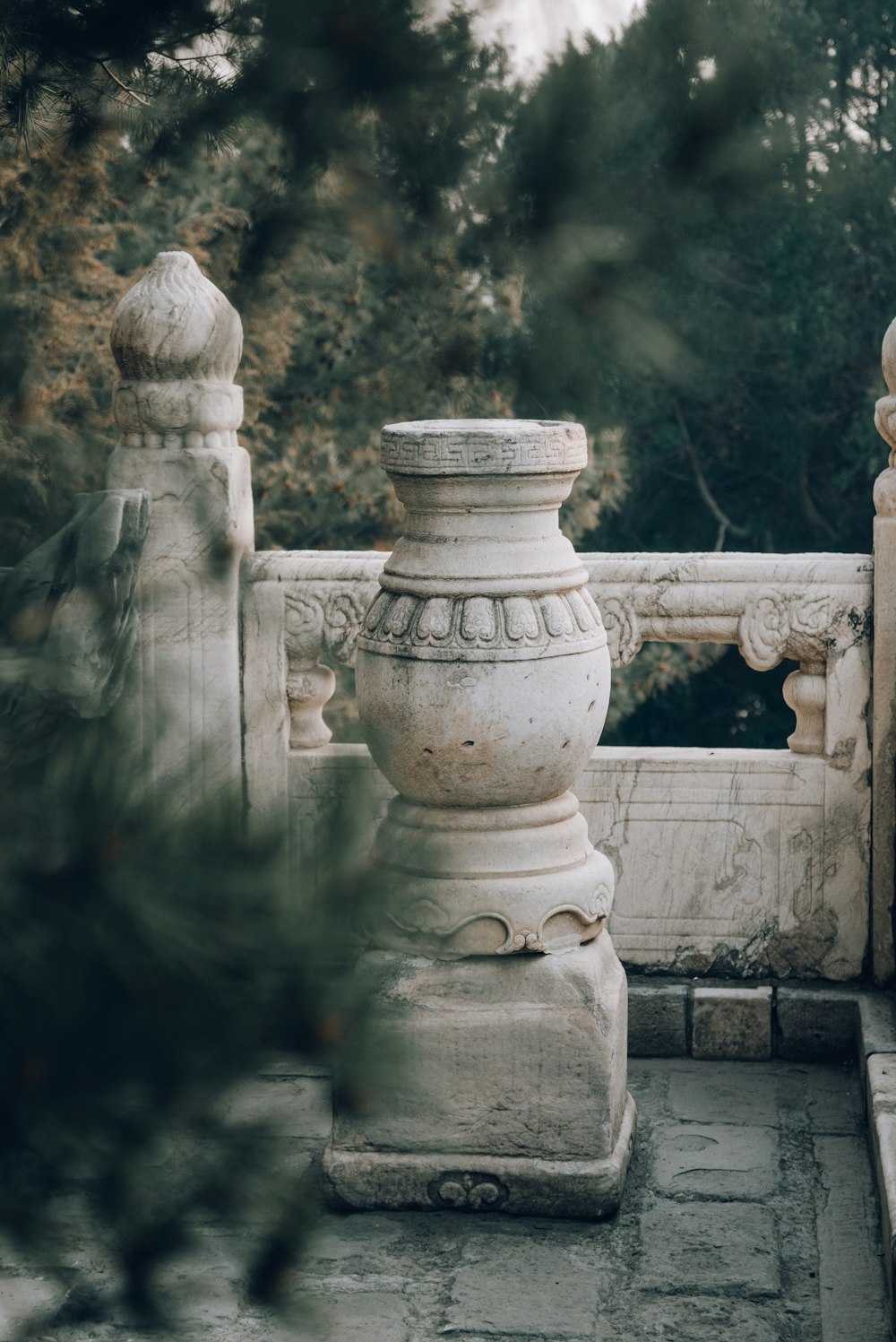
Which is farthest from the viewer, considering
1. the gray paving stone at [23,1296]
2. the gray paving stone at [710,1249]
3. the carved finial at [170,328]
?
the carved finial at [170,328]

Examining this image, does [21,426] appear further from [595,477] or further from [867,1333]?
[595,477]

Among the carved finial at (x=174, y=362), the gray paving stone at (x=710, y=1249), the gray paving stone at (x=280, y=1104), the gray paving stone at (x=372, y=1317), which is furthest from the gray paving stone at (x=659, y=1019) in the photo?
the gray paving stone at (x=280, y=1104)

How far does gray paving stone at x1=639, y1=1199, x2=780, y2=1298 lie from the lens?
316 cm

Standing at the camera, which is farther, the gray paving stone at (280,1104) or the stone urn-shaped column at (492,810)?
the stone urn-shaped column at (492,810)

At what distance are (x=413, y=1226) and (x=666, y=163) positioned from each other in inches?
95.3

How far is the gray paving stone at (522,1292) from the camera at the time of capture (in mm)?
3004

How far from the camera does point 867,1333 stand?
9.75 feet

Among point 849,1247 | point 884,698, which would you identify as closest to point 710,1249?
point 849,1247

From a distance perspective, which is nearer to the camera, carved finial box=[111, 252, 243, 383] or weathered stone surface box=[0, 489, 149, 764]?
weathered stone surface box=[0, 489, 149, 764]

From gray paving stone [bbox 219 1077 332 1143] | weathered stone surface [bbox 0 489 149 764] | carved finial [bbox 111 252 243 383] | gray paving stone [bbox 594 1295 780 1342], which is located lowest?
gray paving stone [bbox 594 1295 780 1342]

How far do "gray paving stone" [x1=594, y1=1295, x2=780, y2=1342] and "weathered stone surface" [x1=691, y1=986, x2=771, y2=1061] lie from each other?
46.0 inches

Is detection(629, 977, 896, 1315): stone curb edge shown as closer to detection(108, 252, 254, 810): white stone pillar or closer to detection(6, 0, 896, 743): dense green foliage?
detection(108, 252, 254, 810): white stone pillar

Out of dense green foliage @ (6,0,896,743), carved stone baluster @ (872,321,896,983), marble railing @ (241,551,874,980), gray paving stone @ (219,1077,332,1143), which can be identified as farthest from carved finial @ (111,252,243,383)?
gray paving stone @ (219,1077,332,1143)

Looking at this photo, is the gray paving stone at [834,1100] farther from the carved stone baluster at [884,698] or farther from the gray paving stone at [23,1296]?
the gray paving stone at [23,1296]
